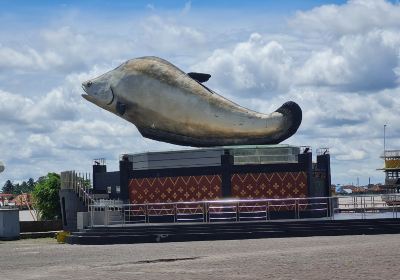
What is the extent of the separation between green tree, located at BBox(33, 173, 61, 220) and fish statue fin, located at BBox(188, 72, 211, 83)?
17.4 metres

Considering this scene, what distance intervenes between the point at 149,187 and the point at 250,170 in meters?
6.00

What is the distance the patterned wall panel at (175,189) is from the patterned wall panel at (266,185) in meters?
1.07

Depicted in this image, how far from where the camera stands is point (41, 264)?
74.8 ft

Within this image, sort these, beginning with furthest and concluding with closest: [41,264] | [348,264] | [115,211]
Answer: [115,211], [41,264], [348,264]

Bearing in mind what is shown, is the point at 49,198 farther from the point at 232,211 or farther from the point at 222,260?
the point at 222,260

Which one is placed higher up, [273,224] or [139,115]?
[139,115]

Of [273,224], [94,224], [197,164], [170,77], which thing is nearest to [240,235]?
[273,224]

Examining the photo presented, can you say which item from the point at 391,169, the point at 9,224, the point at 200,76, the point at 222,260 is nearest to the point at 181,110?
the point at 200,76

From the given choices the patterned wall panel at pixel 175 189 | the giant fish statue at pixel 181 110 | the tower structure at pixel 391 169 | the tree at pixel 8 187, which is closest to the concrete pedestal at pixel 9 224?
the patterned wall panel at pixel 175 189

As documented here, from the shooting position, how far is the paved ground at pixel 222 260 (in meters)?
17.6

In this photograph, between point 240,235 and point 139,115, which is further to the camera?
point 139,115

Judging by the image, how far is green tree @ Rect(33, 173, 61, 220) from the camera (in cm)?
5481

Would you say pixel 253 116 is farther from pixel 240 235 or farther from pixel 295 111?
pixel 240 235

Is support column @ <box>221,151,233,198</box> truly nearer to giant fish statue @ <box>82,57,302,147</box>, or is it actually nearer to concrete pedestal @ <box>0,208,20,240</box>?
giant fish statue @ <box>82,57,302,147</box>
